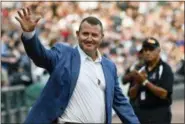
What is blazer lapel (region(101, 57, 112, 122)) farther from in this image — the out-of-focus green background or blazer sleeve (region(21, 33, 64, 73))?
the out-of-focus green background

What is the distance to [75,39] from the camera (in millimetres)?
16312

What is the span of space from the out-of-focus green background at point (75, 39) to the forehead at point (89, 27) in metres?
6.59

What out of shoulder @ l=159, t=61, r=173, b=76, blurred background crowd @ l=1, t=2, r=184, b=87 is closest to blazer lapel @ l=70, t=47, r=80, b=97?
shoulder @ l=159, t=61, r=173, b=76

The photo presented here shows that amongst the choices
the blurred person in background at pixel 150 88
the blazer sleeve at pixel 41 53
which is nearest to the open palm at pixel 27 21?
the blazer sleeve at pixel 41 53

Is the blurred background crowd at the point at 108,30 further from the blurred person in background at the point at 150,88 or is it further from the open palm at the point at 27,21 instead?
the open palm at the point at 27,21

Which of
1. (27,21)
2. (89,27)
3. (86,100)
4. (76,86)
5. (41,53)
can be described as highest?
(27,21)

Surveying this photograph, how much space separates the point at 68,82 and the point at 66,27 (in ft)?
45.7

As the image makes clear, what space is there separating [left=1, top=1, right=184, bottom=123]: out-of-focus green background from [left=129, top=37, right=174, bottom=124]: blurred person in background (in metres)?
4.24

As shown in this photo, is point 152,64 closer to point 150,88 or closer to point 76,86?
point 150,88

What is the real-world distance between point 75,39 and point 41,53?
9.61 meters

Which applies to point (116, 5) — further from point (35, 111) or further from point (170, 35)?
point (35, 111)

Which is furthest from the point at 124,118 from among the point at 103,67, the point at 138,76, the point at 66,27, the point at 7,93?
the point at 66,27

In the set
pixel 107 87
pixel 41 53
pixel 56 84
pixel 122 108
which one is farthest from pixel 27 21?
pixel 122 108

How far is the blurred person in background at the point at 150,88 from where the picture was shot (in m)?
9.34
